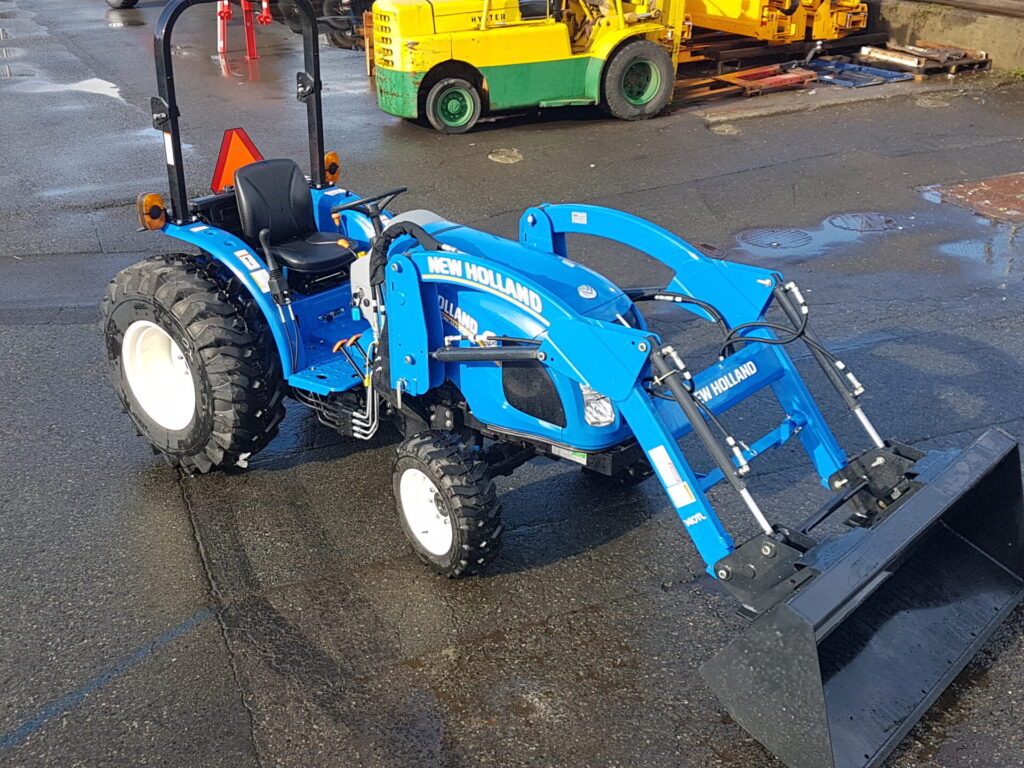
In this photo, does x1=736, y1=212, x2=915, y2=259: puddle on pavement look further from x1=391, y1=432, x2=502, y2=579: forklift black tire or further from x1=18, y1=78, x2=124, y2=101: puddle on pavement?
x1=18, y1=78, x2=124, y2=101: puddle on pavement

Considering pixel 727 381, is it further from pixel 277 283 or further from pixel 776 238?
pixel 776 238

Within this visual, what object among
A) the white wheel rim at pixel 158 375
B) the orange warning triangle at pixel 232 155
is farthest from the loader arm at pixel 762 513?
the orange warning triangle at pixel 232 155

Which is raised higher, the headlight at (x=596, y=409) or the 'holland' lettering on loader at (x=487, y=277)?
the 'holland' lettering on loader at (x=487, y=277)

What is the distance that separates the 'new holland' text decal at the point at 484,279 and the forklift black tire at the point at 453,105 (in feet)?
26.0

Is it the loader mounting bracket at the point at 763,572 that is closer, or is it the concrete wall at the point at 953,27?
the loader mounting bracket at the point at 763,572

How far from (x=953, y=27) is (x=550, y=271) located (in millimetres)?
12451

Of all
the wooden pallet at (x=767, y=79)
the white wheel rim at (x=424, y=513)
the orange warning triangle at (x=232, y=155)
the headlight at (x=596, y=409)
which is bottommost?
the white wheel rim at (x=424, y=513)

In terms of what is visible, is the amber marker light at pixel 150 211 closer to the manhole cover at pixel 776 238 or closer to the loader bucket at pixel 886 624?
the loader bucket at pixel 886 624

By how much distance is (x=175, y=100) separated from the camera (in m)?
5.30

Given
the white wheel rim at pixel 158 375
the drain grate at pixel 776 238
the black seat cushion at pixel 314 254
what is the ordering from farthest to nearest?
the drain grate at pixel 776 238
the white wheel rim at pixel 158 375
the black seat cushion at pixel 314 254

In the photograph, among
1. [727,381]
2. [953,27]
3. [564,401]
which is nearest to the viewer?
[727,381]

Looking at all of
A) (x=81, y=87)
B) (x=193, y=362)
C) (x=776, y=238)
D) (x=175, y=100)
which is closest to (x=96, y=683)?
(x=193, y=362)

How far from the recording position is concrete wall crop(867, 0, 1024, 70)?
13828 mm

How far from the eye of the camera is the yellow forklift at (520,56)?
38.0ft
